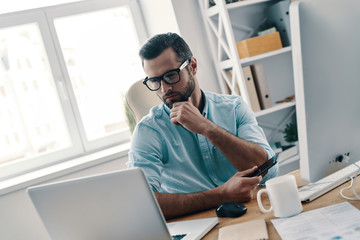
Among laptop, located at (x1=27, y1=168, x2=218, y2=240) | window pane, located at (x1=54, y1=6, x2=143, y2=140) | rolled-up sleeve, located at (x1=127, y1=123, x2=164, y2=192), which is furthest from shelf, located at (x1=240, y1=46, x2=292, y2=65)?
laptop, located at (x1=27, y1=168, x2=218, y2=240)

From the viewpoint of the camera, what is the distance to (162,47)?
1.61 metres

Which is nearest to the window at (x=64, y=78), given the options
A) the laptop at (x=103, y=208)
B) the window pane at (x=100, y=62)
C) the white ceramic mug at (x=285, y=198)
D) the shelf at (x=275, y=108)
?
the window pane at (x=100, y=62)

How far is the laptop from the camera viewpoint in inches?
36.2

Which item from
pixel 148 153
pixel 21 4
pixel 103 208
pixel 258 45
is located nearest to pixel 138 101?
pixel 148 153

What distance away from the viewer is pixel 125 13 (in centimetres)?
324

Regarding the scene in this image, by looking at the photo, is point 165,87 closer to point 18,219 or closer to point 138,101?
point 138,101

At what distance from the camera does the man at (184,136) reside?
1.52 metres

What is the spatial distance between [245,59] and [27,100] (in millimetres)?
1530

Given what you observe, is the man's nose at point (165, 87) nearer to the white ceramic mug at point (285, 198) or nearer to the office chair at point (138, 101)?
the office chair at point (138, 101)

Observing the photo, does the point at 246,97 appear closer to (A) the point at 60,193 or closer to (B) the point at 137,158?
(B) the point at 137,158

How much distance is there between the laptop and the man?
1.47ft

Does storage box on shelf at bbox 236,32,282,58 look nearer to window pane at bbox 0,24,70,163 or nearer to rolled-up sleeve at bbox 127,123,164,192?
window pane at bbox 0,24,70,163

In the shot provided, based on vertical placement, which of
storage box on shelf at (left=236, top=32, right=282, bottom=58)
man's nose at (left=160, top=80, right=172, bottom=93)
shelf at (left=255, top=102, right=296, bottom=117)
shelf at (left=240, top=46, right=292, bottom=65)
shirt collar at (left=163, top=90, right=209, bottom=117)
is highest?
storage box on shelf at (left=236, top=32, right=282, bottom=58)

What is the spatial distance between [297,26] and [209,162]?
798 millimetres
